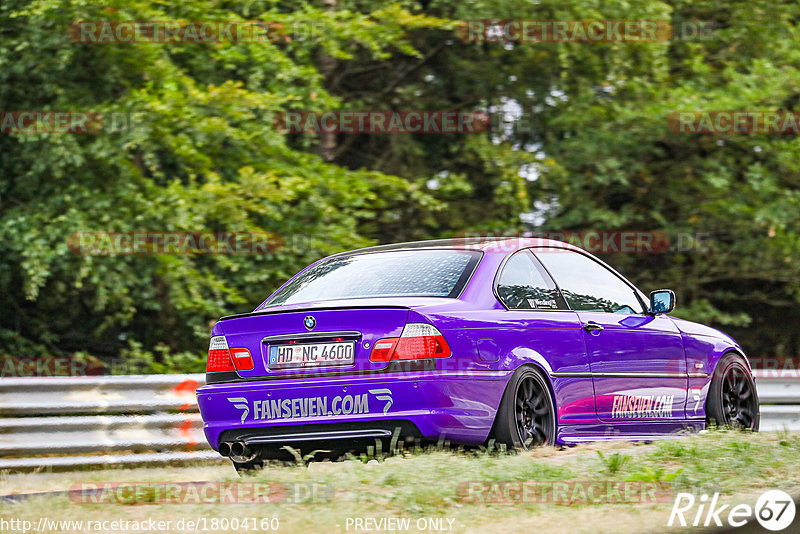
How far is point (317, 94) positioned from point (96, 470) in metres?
→ 7.58

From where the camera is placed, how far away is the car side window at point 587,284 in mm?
6398

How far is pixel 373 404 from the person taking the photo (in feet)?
16.8

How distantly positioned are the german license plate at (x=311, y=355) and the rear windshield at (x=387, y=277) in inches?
20.1

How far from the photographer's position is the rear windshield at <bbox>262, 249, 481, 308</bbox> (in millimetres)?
5668

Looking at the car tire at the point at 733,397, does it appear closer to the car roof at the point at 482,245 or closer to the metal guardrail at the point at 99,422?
the car roof at the point at 482,245

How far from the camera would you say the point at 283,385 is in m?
5.32

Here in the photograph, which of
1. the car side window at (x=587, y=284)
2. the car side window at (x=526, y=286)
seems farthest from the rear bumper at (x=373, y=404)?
the car side window at (x=587, y=284)

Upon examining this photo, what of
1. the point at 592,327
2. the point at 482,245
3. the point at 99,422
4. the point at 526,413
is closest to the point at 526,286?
the point at 482,245

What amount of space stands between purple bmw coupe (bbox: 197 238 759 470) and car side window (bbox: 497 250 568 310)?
1 cm

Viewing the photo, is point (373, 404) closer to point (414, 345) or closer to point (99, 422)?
point (414, 345)

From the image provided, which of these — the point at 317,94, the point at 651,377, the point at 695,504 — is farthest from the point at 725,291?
the point at 695,504

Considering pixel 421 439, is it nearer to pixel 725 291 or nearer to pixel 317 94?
pixel 317 94

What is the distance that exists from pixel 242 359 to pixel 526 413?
154 cm

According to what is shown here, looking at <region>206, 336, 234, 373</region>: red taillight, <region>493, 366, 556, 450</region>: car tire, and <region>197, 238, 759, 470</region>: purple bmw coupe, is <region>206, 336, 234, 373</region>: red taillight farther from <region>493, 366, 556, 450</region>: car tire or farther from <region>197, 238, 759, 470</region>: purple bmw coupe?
<region>493, 366, 556, 450</region>: car tire
